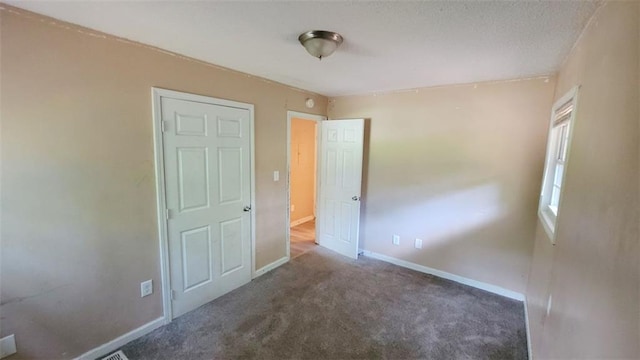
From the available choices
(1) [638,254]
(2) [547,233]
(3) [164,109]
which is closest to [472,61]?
(2) [547,233]

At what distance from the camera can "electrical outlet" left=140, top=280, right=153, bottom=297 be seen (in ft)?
7.20

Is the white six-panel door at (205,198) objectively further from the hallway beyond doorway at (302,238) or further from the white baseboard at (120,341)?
the hallway beyond doorway at (302,238)

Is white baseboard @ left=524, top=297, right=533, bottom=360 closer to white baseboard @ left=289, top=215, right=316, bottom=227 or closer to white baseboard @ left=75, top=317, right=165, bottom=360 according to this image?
white baseboard @ left=75, top=317, right=165, bottom=360

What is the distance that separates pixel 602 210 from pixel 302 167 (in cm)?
455

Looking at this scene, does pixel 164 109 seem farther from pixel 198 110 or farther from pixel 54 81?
pixel 54 81

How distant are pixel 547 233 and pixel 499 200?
929 mm

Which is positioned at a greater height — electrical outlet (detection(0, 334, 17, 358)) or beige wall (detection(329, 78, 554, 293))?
beige wall (detection(329, 78, 554, 293))

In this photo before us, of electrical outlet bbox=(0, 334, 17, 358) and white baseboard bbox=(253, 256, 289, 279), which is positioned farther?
white baseboard bbox=(253, 256, 289, 279)

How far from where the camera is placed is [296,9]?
141cm

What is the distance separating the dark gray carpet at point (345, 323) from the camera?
2.10 metres

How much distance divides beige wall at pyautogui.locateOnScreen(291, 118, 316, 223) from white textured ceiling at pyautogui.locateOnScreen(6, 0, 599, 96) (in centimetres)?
260

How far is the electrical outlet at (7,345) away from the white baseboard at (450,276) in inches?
131

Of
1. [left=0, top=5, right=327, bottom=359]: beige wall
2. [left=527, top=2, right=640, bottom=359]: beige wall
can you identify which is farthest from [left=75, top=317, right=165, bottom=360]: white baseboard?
[left=527, top=2, right=640, bottom=359]: beige wall

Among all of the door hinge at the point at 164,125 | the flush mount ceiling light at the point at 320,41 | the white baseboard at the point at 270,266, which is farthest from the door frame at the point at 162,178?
the flush mount ceiling light at the point at 320,41
